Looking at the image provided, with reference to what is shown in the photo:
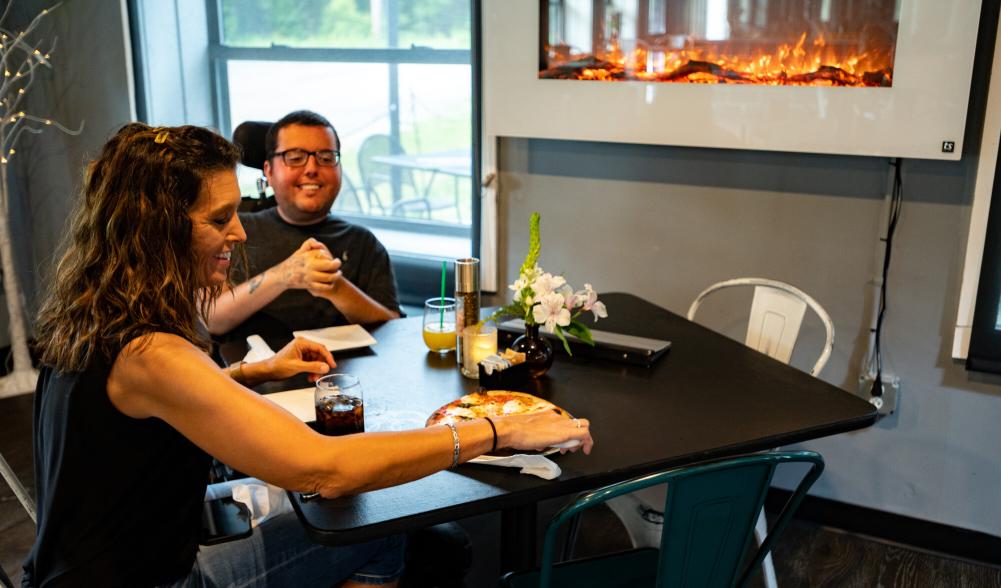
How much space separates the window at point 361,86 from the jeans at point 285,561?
66.8 inches

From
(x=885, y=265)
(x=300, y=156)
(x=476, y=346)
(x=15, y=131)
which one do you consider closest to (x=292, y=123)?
(x=300, y=156)

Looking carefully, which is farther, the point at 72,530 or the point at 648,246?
the point at 648,246

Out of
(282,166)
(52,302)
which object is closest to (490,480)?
(52,302)

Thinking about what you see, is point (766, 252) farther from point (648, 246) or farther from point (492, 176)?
point (492, 176)

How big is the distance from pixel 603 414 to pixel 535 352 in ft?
0.76

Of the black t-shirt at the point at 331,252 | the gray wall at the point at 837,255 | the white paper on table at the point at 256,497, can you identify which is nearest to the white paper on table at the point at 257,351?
the white paper on table at the point at 256,497

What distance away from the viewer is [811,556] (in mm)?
2631

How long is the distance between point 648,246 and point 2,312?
2.84 m

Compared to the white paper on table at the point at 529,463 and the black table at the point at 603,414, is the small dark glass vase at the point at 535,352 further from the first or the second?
the white paper on table at the point at 529,463

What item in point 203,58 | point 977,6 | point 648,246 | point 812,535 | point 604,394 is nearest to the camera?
point 604,394

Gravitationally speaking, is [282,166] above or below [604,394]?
above

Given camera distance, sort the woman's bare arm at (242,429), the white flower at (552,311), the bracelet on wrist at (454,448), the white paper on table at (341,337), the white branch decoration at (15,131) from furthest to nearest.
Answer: the white branch decoration at (15,131) → the white paper on table at (341,337) → the white flower at (552,311) → the bracelet on wrist at (454,448) → the woman's bare arm at (242,429)

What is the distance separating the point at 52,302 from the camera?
1466 millimetres

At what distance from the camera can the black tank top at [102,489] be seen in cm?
136
